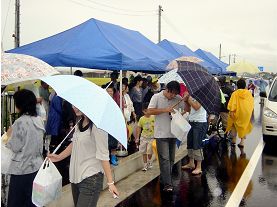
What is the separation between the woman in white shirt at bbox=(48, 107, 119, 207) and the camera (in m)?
3.59

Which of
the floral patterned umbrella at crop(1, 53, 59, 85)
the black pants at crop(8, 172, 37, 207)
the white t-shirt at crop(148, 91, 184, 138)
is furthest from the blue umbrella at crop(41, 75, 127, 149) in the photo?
the white t-shirt at crop(148, 91, 184, 138)

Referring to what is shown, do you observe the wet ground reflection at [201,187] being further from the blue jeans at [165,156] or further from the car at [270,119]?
the car at [270,119]

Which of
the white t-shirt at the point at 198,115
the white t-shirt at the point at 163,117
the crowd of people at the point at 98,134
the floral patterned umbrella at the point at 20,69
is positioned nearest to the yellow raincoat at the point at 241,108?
the crowd of people at the point at 98,134

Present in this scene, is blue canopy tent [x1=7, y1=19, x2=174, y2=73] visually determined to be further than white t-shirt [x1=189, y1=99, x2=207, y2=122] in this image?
No

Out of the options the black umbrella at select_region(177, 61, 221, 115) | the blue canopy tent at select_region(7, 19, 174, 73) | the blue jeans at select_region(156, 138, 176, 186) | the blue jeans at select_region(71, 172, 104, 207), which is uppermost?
the blue canopy tent at select_region(7, 19, 174, 73)

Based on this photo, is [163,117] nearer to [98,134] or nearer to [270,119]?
[98,134]

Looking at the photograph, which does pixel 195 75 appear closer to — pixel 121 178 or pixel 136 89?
pixel 121 178

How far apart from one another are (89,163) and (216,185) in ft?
13.3

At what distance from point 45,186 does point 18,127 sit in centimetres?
77

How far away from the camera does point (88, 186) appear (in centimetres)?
362

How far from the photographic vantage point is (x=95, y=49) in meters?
7.59

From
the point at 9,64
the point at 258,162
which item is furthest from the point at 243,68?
the point at 9,64

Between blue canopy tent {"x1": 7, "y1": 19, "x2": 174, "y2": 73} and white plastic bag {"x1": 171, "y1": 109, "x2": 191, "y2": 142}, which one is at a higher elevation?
blue canopy tent {"x1": 7, "y1": 19, "x2": 174, "y2": 73}

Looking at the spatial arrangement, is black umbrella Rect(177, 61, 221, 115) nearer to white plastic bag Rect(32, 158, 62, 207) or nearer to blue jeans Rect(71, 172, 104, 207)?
blue jeans Rect(71, 172, 104, 207)
